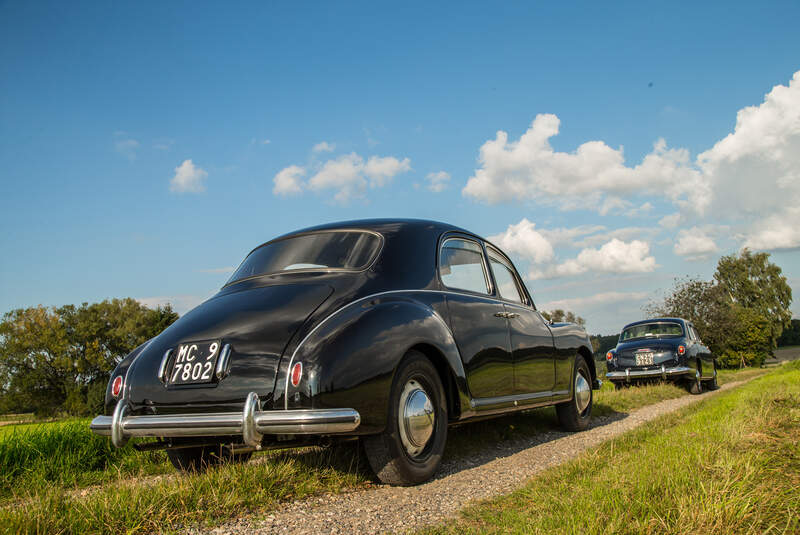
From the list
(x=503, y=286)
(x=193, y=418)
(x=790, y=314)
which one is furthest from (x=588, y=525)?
(x=790, y=314)

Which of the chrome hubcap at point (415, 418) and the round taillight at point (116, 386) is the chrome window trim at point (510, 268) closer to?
the chrome hubcap at point (415, 418)

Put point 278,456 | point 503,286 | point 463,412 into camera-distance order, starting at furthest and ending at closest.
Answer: point 503,286 < point 278,456 < point 463,412

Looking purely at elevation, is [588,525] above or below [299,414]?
below

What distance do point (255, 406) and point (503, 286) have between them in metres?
3.19

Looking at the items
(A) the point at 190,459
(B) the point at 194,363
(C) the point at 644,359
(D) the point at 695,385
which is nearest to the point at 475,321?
(B) the point at 194,363

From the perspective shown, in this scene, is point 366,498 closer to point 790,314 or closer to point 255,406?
point 255,406

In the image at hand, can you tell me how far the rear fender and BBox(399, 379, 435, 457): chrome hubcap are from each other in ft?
0.81

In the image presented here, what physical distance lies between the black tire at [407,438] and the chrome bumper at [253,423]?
38 cm

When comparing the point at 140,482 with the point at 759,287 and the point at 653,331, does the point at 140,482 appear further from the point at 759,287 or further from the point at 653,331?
the point at 759,287

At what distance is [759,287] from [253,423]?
76593mm

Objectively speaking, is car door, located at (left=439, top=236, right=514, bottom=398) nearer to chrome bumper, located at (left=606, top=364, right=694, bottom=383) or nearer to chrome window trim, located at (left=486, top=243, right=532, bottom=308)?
chrome window trim, located at (left=486, top=243, right=532, bottom=308)

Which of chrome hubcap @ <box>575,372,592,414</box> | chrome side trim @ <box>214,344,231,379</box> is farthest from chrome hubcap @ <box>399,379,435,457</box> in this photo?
chrome hubcap @ <box>575,372,592,414</box>

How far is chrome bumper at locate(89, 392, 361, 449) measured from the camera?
2832mm

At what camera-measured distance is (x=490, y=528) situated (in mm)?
2465
